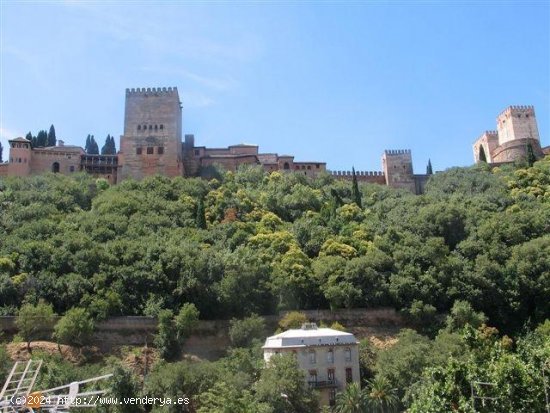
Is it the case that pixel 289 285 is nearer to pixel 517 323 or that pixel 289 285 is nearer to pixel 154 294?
pixel 154 294

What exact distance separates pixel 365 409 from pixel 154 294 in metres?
17.3

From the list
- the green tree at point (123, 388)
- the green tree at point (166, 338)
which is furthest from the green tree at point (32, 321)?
the green tree at point (123, 388)

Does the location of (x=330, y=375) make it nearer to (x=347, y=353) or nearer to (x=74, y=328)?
(x=347, y=353)

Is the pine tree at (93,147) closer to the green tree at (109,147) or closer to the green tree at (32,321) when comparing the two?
the green tree at (109,147)

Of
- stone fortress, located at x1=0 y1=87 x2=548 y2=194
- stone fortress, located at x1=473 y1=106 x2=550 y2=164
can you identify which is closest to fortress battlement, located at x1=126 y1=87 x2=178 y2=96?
stone fortress, located at x1=0 y1=87 x2=548 y2=194

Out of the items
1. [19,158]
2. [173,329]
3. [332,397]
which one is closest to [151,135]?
[19,158]

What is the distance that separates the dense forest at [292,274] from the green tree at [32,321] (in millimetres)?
691

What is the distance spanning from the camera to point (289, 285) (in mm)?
44031

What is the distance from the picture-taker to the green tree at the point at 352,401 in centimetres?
→ 3117

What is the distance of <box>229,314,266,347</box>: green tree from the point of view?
3862cm

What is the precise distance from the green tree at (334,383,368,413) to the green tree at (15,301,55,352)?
18.4 meters

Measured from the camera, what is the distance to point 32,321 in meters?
36.3

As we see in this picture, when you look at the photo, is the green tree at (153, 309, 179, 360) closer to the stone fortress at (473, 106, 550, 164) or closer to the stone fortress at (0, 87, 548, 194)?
the stone fortress at (0, 87, 548, 194)

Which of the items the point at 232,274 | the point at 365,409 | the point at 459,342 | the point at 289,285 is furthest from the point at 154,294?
the point at 459,342
